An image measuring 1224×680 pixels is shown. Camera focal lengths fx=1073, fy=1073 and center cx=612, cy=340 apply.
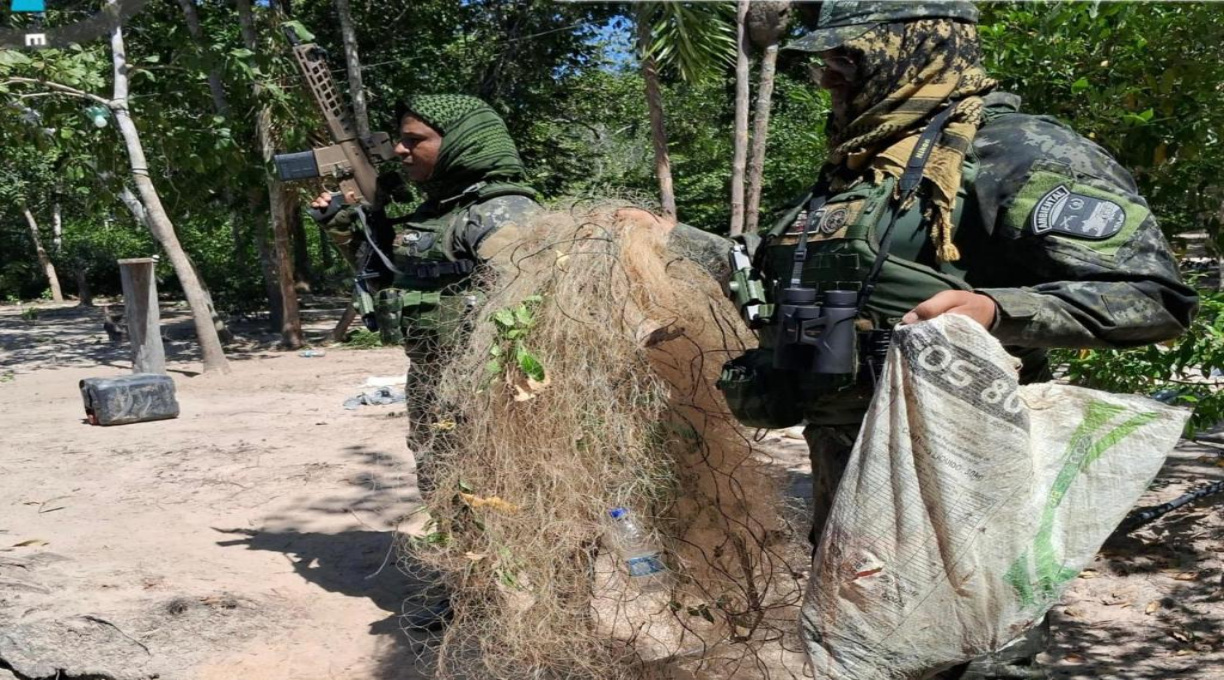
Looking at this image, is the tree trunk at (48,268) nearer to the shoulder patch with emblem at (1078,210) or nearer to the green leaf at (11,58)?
the green leaf at (11,58)

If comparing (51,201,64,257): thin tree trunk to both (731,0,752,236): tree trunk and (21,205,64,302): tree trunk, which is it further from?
(731,0,752,236): tree trunk

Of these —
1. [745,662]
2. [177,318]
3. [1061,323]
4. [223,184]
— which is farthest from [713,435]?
[177,318]

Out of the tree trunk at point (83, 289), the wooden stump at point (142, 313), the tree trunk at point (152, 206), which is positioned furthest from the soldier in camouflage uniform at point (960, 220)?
the tree trunk at point (83, 289)

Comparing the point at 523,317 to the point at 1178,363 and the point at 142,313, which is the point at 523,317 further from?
the point at 142,313

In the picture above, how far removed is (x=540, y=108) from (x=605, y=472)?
1305 cm

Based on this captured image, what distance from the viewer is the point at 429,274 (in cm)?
376

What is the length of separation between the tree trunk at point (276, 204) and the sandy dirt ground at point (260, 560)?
159 inches

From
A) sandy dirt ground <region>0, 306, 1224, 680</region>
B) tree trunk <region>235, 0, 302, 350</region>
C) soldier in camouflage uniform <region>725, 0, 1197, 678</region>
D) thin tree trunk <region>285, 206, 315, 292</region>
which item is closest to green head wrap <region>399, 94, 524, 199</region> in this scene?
sandy dirt ground <region>0, 306, 1224, 680</region>

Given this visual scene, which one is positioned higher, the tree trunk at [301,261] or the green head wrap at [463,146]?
the green head wrap at [463,146]

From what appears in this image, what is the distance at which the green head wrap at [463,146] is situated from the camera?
12.6 ft

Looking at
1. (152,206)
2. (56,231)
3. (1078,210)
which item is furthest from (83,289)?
(1078,210)

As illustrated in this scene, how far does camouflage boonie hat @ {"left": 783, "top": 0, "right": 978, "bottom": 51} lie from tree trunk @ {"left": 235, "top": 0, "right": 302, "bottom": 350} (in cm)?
934

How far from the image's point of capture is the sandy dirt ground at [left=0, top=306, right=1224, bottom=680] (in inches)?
145

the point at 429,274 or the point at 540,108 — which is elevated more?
the point at 540,108
